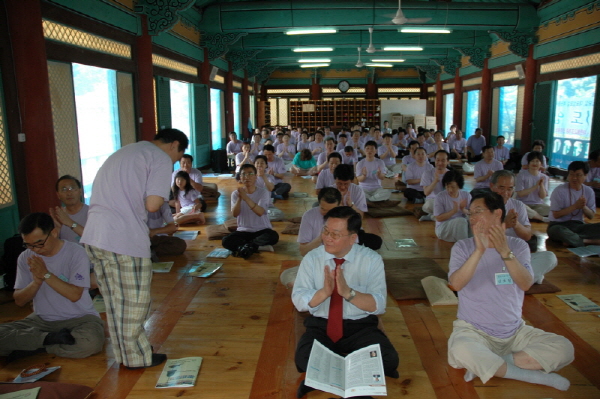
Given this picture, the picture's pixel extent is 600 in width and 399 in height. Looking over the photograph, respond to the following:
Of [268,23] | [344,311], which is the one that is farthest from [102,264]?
[268,23]

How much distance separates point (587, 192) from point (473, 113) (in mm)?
13966

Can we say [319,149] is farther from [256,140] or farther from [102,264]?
[102,264]

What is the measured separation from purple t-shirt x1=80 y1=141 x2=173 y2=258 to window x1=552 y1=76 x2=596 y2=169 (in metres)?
10.4

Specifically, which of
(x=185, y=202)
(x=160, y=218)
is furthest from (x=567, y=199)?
(x=185, y=202)

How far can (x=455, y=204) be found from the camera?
644 cm

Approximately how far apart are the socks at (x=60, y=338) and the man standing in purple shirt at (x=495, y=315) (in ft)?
8.64

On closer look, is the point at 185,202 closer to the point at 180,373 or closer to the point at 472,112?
the point at 180,373

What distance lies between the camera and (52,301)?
3.62 metres

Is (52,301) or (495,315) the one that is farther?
(52,301)

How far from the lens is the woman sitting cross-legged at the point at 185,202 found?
7641 millimetres

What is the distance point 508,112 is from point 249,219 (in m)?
12.3

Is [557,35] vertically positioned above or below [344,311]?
above

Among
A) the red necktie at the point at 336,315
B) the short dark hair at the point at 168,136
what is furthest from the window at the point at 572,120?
the short dark hair at the point at 168,136

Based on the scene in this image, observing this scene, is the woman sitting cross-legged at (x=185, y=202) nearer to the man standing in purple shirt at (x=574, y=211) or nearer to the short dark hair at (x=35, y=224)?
the short dark hair at (x=35, y=224)
